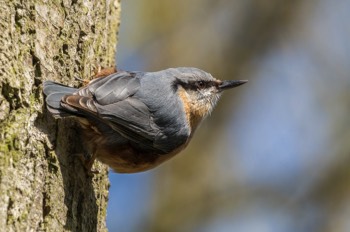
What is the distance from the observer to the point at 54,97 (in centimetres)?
280

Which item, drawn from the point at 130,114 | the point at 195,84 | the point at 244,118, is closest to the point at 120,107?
the point at 130,114

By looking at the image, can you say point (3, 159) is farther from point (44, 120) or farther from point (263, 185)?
point (263, 185)

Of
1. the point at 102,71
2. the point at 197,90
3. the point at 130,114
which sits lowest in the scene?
the point at 130,114

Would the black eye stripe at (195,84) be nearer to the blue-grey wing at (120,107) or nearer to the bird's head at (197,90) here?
the bird's head at (197,90)

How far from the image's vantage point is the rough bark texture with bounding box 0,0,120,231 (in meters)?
2.57

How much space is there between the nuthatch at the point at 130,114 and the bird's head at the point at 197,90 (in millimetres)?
12

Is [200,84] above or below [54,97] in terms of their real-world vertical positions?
above

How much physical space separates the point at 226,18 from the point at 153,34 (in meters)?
1.00

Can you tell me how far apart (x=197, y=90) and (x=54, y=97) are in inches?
61.7

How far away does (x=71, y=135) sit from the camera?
312 centimetres

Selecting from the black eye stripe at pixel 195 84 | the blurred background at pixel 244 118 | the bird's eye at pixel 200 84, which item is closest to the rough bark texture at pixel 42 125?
the black eye stripe at pixel 195 84

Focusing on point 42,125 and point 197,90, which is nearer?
point 42,125

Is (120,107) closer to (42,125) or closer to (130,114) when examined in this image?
(130,114)

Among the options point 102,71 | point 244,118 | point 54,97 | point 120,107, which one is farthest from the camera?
point 244,118
